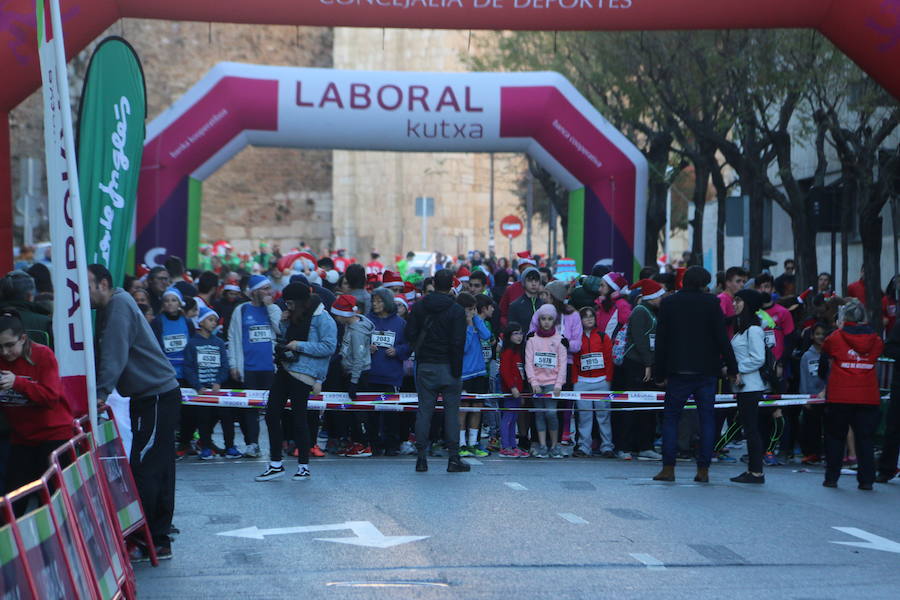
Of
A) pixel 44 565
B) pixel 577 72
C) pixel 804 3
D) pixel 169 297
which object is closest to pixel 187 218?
pixel 169 297

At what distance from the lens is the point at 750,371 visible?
490 inches

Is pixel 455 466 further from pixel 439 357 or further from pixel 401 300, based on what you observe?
pixel 401 300

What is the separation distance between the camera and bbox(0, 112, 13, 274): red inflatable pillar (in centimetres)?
1377

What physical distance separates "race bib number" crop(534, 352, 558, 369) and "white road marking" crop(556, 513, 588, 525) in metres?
3.80

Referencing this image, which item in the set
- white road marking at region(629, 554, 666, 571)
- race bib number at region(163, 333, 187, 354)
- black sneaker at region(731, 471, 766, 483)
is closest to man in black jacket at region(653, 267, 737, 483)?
black sneaker at region(731, 471, 766, 483)

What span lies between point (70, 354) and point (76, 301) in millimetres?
261

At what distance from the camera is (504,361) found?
14.3 m

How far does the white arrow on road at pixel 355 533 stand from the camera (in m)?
8.91

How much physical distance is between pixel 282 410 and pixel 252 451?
6.16 feet

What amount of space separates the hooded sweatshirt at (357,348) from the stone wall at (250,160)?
1617 inches

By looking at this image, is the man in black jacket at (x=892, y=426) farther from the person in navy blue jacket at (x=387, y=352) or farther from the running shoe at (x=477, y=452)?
the person in navy blue jacket at (x=387, y=352)

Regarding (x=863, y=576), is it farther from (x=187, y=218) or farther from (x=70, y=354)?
(x=187, y=218)

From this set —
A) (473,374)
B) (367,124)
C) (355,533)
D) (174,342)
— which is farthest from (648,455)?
(367,124)

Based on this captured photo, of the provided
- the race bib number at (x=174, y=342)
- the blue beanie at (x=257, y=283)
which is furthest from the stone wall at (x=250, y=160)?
the race bib number at (x=174, y=342)
